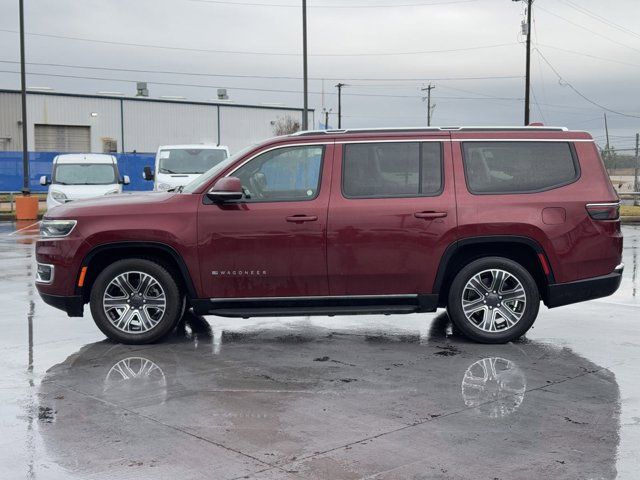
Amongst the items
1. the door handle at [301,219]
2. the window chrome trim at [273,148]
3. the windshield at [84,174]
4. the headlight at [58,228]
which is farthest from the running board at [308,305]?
the windshield at [84,174]

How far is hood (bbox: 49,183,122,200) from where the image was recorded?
20297 mm

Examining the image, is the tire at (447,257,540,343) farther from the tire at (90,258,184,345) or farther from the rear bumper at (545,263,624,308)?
the tire at (90,258,184,345)

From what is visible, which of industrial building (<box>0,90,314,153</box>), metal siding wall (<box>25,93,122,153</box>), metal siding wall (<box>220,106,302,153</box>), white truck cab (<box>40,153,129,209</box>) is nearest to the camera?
white truck cab (<box>40,153,129,209</box>)

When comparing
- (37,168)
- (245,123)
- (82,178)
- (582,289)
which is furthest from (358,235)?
(245,123)

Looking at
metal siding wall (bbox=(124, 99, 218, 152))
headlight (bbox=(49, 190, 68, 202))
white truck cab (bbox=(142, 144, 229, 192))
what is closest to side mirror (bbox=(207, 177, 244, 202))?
white truck cab (bbox=(142, 144, 229, 192))

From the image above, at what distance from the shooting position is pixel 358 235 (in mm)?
7527

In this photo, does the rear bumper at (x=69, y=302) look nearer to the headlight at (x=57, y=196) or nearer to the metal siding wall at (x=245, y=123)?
the headlight at (x=57, y=196)

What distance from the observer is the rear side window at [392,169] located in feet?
25.2

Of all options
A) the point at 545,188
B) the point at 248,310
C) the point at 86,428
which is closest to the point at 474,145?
the point at 545,188

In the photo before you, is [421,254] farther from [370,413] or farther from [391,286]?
[370,413]

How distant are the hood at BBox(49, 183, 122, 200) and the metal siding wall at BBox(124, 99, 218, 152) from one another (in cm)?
3721

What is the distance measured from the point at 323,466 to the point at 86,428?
5.51 ft

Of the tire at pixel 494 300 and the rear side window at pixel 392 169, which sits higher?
the rear side window at pixel 392 169

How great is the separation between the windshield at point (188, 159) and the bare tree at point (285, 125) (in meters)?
42.2
